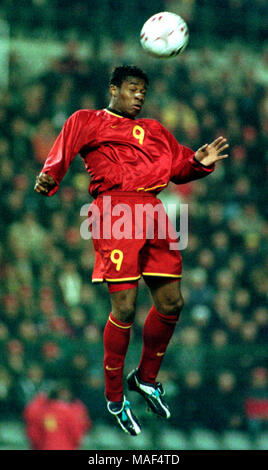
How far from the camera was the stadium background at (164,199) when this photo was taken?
971cm

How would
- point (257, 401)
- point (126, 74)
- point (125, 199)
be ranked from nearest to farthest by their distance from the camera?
point (125, 199)
point (126, 74)
point (257, 401)

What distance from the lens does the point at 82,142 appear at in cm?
548

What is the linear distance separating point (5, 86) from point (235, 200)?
381 centimetres

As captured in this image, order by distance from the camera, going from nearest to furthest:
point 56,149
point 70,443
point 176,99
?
point 56,149
point 70,443
point 176,99

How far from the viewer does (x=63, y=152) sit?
5.41 m

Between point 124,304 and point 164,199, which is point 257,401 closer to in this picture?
point 164,199

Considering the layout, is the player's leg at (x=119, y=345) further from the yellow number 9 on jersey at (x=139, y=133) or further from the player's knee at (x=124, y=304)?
the yellow number 9 on jersey at (x=139, y=133)

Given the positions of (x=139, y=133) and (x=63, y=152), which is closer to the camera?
(x=63, y=152)

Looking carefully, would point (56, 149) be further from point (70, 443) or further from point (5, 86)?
point (5, 86)

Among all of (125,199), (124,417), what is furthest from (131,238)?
(124,417)

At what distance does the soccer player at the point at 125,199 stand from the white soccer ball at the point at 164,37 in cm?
20

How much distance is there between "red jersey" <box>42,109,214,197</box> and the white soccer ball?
511 millimetres

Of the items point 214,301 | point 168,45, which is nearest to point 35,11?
point 214,301

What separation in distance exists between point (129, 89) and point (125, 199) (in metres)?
0.77
